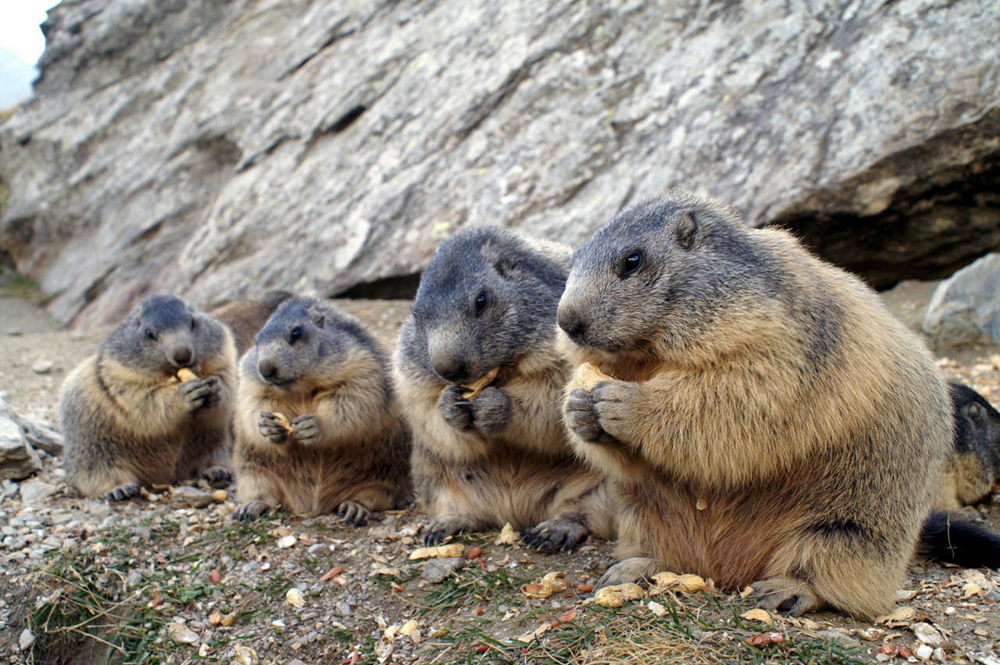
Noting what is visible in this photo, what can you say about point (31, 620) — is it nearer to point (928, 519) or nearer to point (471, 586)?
point (471, 586)

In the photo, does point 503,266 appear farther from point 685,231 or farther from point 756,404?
point 756,404

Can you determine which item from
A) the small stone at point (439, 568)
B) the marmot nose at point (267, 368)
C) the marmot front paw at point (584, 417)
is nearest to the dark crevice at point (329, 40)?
the marmot nose at point (267, 368)

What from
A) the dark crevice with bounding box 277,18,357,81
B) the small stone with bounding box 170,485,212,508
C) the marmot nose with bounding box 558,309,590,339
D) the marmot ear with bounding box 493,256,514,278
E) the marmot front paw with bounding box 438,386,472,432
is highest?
the dark crevice with bounding box 277,18,357,81

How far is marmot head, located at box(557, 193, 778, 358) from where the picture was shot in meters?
3.83

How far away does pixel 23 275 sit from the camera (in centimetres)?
1753

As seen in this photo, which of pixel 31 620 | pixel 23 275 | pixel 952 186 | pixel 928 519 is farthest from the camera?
pixel 23 275

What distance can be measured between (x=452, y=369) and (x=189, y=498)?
303cm

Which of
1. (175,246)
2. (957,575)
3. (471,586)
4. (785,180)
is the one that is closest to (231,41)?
(175,246)

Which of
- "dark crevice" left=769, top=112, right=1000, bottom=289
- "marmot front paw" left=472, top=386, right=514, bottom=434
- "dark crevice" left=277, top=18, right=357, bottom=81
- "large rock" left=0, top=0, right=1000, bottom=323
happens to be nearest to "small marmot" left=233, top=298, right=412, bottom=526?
"marmot front paw" left=472, top=386, right=514, bottom=434

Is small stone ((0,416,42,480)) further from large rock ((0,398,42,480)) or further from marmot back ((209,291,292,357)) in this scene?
marmot back ((209,291,292,357))

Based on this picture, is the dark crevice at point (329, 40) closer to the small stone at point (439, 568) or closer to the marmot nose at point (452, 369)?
the marmot nose at point (452, 369)

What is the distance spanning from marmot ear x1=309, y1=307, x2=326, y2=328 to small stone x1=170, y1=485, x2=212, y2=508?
5.42 ft

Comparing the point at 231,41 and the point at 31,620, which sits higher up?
the point at 231,41

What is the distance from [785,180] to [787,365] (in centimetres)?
469
